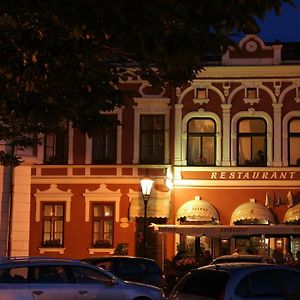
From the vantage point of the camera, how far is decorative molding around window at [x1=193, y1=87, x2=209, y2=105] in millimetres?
31094

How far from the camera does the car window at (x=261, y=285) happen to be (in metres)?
12.2

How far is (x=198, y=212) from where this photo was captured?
30125mm

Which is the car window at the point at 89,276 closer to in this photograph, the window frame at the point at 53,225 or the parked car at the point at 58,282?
the parked car at the point at 58,282

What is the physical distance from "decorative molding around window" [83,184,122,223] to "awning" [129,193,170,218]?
65 centimetres

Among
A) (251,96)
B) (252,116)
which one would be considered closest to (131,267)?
(252,116)

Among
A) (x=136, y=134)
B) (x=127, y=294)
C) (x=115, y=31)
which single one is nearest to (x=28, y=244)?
(x=136, y=134)

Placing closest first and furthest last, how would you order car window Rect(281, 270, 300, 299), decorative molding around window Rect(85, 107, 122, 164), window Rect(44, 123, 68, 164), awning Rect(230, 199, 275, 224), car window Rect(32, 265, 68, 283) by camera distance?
car window Rect(281, 270, 300, 299)
car window Rect(32, 265, 68, 283)
awning Rect(230, 199, 275, 224)
decorative molding around window Rect(85, 107, 122, 164)
window Rect(44, 123, 68, 164)

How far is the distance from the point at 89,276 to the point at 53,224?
16257 mm

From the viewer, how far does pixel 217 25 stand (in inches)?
291

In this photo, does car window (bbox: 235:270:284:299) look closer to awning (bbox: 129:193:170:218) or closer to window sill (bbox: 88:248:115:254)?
awning (bbox: 129:193:170:218)

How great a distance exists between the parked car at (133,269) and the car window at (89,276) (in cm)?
450

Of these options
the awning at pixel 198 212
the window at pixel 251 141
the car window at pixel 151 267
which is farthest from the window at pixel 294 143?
the car window at pixel 151 267

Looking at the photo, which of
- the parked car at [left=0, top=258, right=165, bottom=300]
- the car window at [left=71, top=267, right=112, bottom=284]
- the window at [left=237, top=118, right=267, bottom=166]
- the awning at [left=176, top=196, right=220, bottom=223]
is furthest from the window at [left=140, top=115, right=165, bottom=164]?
the car window at [left=71, top=267, right=112, bottom=284]

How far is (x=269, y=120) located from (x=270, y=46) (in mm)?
3079
